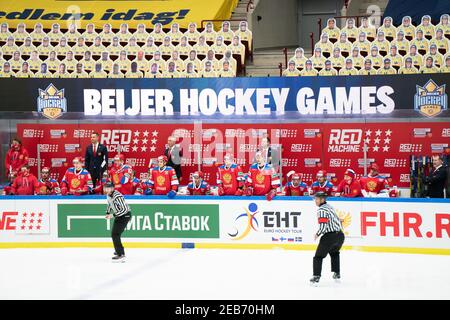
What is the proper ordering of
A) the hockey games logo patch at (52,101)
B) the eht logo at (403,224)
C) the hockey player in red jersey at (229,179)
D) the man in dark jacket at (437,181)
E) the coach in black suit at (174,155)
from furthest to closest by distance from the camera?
1. the hockey games logo patch at (52,101)
2. the coach in black suit at (174,155)
3. the hockey player in red jersey at (229,179)
4. the man in dark jacket at (437,181)
5. the eht logo at (403,224)

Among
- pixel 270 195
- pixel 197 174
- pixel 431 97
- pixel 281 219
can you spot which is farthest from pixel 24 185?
pixel 431 97

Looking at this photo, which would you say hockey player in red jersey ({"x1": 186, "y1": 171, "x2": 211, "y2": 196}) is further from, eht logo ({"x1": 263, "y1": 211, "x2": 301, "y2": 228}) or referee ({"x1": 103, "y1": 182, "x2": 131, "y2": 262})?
referee ({"x1": 103, "y1": 182, "x2": 131, "y2": 262})

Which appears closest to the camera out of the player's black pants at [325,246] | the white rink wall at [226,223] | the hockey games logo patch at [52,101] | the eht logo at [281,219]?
the player's black pants at [325,246]

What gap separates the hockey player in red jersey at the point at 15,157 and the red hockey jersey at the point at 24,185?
28.6 inches

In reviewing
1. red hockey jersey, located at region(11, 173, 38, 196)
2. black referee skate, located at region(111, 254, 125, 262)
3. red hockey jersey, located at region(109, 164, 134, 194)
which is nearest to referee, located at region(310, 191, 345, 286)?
black referee skate, located at region(111, 254, 125, 262)

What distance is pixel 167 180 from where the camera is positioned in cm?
1828

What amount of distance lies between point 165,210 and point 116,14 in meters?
10.4

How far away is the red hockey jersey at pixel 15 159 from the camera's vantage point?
63.4 ft

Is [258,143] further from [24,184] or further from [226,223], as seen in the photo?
[24,184]

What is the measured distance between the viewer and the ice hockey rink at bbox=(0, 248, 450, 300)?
13.3m

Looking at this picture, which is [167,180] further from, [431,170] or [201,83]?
[431,170]

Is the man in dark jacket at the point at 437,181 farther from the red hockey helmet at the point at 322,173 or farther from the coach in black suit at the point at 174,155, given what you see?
the coach in black suit at the point at 174,155

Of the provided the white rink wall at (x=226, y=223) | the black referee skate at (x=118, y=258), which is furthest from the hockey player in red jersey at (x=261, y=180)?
the black referee skate at (x=118, y=258)

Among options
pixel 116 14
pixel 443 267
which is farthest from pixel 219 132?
pixel 116 14
